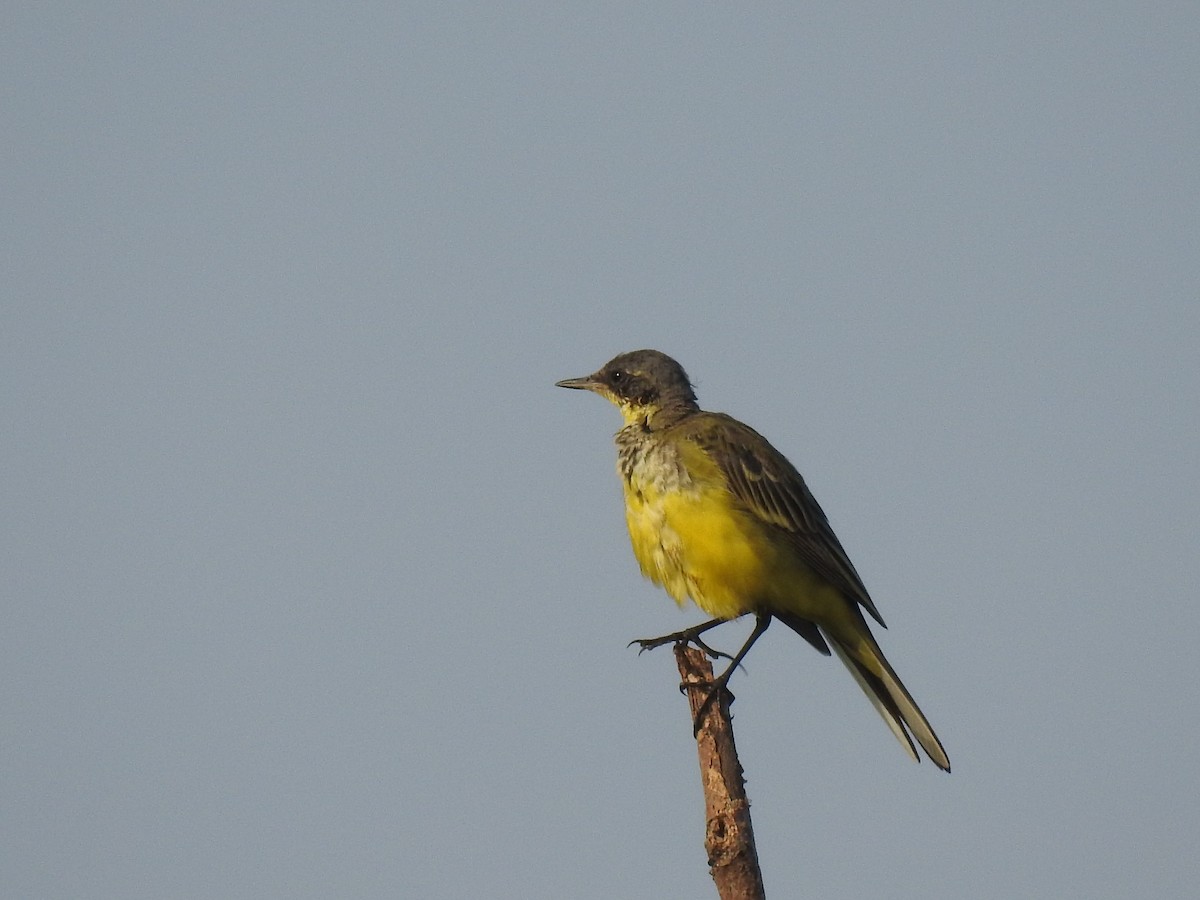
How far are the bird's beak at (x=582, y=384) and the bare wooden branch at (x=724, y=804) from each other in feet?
11.4

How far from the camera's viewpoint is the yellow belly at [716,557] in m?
10.8

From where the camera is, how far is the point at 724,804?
873cm

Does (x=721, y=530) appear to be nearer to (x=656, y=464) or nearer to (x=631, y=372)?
(x=656, y=464)

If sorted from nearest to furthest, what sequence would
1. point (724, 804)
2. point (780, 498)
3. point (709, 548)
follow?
point (724, 804), point (709, 548), point (780, 498)

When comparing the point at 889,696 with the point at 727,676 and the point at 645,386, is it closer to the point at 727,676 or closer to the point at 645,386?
the point at 727,676

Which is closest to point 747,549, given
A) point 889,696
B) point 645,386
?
point 889,696

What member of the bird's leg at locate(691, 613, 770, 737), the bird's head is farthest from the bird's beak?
the bird's leg at locate(691, 613, 770, 737)

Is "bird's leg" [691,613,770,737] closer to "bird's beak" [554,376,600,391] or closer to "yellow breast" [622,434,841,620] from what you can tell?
"yellow breast" [622,434,841,620]

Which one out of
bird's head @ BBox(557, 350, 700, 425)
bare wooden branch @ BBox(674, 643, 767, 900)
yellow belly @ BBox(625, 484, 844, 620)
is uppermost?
bird's head @ BBox(557, 350, 700, 425)

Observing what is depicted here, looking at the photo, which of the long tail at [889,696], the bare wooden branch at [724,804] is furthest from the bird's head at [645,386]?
the bare wooden branch at [724,804]

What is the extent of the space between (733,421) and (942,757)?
10.0 feet

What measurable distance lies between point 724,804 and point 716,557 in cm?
235

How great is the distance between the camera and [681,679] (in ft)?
33.1

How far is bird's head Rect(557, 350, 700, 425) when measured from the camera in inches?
486
